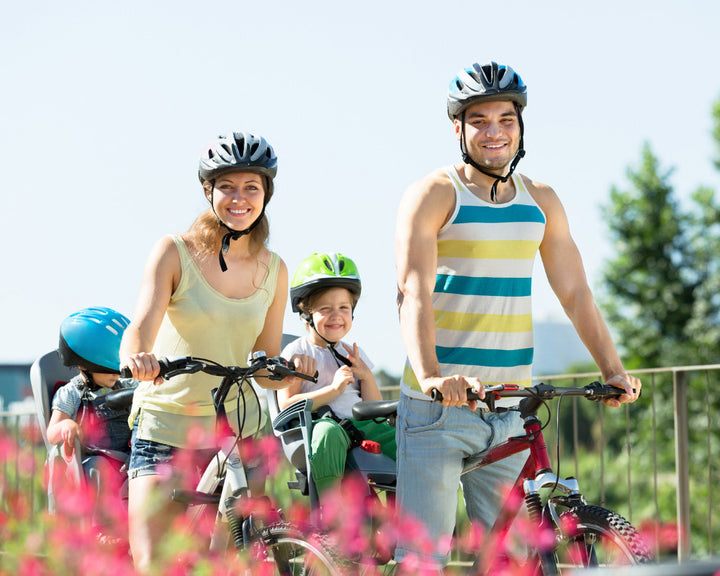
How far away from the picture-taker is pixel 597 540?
3.26m

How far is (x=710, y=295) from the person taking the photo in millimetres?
39062

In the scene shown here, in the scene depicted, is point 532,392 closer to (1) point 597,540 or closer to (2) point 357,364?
(1) point 597,540

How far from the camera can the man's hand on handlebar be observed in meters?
3.49

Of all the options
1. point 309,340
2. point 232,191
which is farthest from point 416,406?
point 309,340

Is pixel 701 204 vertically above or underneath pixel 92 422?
above

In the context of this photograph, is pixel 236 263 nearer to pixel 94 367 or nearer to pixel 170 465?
pixel 170 465

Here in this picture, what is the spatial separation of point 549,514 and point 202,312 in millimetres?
1426

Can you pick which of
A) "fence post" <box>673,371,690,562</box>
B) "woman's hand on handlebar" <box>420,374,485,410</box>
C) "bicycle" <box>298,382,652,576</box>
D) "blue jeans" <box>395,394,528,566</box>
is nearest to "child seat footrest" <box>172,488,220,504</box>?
"bicycle" <box>298,382,652,576</box>

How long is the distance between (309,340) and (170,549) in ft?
7.29

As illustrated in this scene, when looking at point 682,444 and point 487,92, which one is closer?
point 487,92

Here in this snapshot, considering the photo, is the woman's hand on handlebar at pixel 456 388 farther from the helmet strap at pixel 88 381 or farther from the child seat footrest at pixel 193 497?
the helmet strap at pixel 88 381

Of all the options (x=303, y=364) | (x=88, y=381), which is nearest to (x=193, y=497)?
(x=303, y=364)

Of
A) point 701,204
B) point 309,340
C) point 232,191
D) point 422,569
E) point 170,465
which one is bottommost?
point 422,569

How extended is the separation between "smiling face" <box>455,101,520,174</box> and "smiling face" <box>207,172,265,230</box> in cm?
84
